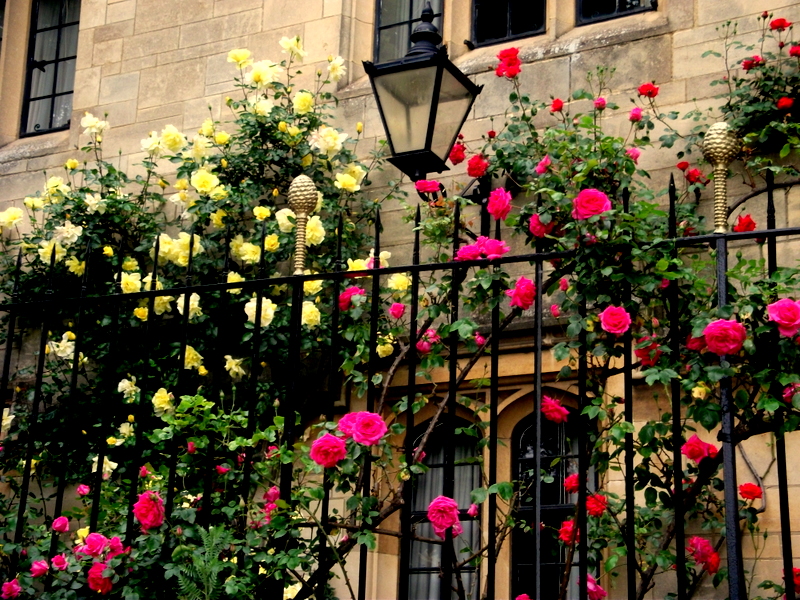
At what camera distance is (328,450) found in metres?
4.46

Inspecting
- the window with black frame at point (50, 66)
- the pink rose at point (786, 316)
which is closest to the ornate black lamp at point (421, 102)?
the pink rose at point (786, 316)

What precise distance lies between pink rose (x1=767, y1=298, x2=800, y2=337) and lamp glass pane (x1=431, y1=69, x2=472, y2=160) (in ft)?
7.35

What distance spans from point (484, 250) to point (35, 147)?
5399 mm

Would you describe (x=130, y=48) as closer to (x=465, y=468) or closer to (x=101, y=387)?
(x=101, y=387)

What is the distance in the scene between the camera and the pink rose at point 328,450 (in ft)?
14.6

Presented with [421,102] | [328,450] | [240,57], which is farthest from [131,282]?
[328,450]

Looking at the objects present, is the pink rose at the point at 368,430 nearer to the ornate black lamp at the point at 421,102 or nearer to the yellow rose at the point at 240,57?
the ornate black lamp at the point at 421,102

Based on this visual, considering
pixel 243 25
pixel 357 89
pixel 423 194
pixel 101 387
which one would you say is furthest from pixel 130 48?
pixel 423 194

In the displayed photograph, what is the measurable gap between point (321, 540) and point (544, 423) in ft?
8.35

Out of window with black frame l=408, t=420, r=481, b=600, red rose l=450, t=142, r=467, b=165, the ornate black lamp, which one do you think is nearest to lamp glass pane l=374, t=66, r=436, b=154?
the ornate black lamp

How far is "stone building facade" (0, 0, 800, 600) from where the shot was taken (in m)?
6.98

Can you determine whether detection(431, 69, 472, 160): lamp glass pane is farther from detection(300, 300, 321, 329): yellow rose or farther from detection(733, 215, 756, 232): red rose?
detection(733, 215, 756, 232): red rose

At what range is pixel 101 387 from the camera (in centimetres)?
773

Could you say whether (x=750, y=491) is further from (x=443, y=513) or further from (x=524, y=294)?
(x=443, y=513)
